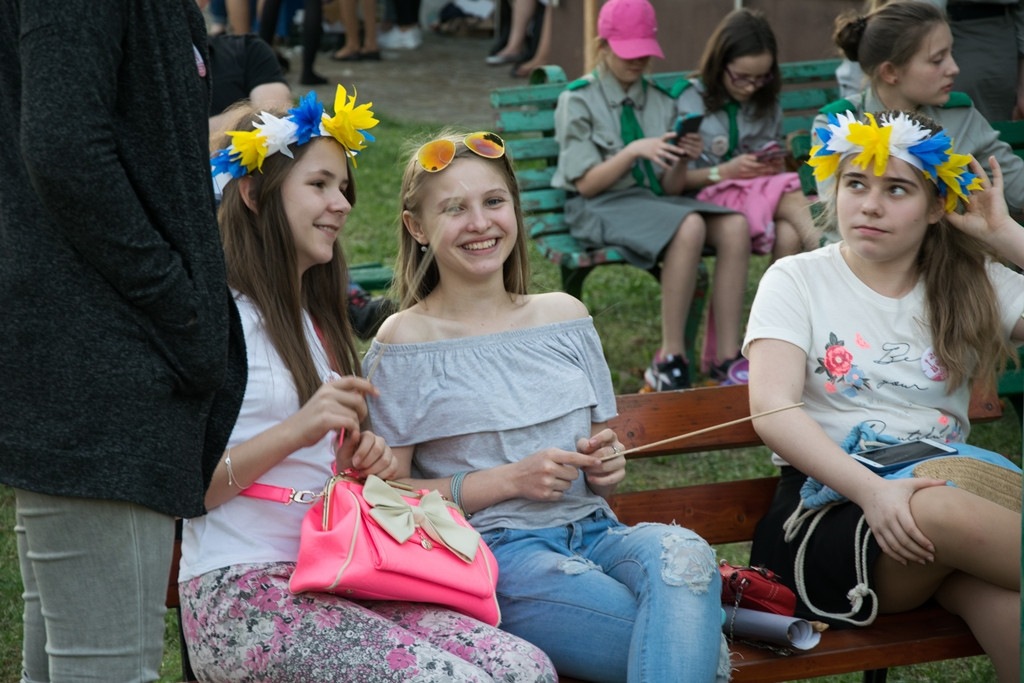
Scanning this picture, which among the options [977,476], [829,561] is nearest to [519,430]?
[829,561]

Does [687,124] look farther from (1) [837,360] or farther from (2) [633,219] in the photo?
(1) [837,360]

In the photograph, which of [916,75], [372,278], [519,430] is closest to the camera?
[519,430]

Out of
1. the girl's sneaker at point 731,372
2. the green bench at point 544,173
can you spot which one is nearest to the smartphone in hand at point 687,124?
the green bench at point 544,173

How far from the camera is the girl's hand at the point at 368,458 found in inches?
93.4

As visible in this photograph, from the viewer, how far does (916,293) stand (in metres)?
2.96

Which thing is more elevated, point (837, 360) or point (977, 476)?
point (837, 360)

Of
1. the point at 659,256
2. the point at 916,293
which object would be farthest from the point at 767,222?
the point at 916,293

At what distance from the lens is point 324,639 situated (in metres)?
2.16

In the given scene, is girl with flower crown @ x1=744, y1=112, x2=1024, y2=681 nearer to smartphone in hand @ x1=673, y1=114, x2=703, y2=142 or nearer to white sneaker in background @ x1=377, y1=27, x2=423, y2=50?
smartphone in hand @ x1=673, y1=114, x2=703, y2=142

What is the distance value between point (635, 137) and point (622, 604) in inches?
126

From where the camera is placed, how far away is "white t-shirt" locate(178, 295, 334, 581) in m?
2.30

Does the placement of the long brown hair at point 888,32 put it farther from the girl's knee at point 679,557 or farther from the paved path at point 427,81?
the paved path at point 427,81

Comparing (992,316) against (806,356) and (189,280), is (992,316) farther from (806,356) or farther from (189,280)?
(189,280)

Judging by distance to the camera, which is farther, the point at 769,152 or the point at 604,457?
the point at 769,152
